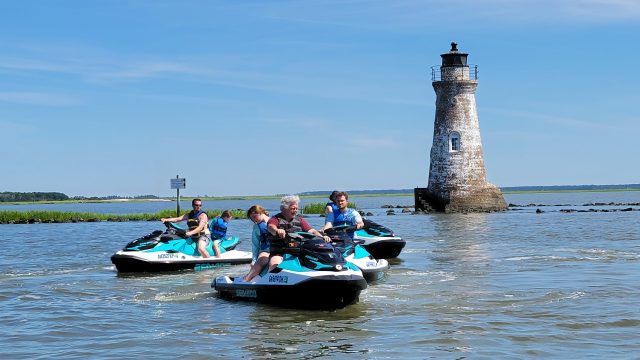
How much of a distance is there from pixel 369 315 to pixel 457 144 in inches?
1652

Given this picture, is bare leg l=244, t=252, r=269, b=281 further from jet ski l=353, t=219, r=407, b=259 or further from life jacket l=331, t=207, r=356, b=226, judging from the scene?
jet ski l=353, t=219, r=407, b=259

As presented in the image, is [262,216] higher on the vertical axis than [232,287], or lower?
higher

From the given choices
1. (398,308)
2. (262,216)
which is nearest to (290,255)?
(262,216)

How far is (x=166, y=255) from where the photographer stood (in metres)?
20.4

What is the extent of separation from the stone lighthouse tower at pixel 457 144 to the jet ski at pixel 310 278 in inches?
Answer: 1618

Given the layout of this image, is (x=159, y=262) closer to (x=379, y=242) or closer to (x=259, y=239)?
(x=379, y=242)

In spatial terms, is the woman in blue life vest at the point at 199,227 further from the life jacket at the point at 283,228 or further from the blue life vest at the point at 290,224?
the blue life vest at the point at 290,224

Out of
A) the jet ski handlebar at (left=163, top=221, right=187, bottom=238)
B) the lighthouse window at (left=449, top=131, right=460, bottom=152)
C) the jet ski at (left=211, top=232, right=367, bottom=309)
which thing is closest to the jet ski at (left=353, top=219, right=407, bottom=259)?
the jet ski handlebar at (left=163, top=221, right=187, bottom=238)

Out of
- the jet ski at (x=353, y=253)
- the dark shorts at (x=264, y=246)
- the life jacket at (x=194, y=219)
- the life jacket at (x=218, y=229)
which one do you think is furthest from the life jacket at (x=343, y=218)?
the life jacket at (x=218, y=229)

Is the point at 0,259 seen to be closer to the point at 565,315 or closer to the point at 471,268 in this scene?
the point at 471,268

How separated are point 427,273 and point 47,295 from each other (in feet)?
25.0

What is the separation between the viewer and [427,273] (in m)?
19.2

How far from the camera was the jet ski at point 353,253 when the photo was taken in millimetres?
16906

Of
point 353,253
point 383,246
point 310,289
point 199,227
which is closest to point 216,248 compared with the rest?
point 199,227
